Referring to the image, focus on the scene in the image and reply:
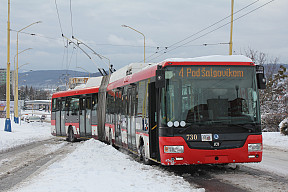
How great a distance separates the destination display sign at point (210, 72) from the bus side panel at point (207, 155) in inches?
57.6

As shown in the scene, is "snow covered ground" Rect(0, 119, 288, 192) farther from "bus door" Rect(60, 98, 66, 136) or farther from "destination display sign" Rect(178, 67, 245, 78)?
"bus door" Rect(60, 98, 66, 136)

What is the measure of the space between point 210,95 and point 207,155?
4.43 ft

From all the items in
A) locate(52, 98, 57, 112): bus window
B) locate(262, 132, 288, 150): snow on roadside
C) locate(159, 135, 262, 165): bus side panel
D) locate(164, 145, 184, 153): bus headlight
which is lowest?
locate(262, 132, 288, 150): snow on roadside

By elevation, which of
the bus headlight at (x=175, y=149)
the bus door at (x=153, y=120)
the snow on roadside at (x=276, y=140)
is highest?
the bus door at (x=153, y=120)

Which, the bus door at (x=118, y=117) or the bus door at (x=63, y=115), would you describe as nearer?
the bus door at (x=118, y=117)

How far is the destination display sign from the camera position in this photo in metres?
11.4

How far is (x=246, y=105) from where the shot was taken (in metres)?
11.3

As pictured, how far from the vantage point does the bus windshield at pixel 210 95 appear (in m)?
11.2

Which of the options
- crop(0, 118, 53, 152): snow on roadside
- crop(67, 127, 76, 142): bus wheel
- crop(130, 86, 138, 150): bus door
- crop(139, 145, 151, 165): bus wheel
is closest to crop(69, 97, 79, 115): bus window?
crop(67, 127, 76, 142): bus wheel

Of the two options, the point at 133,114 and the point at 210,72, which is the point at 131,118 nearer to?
the point at 133,114

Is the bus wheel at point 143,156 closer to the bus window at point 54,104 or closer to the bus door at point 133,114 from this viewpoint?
the bus door at point 133,114

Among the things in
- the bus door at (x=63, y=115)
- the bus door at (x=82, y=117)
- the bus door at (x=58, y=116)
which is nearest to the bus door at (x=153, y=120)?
the bus door at (x=82, y=117)

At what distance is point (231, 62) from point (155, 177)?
3313 millimetres

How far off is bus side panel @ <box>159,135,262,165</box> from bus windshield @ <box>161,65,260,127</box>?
1.43 ft
